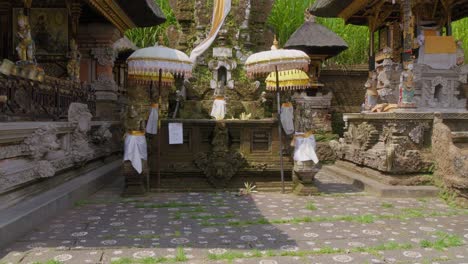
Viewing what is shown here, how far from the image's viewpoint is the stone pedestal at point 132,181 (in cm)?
807

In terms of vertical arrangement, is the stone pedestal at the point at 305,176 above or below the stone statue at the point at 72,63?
below

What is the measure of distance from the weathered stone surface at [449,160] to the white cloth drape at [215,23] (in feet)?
18.2

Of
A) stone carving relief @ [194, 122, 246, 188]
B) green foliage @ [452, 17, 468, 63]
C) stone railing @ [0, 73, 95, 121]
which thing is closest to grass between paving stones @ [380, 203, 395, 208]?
stone carving relief @ [194, 122, 246, 188]

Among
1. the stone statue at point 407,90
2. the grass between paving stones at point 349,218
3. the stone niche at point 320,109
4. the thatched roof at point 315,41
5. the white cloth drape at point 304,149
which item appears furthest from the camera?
the thatched roof at point 315,41

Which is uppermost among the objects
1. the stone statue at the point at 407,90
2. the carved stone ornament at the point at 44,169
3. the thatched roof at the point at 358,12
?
the thatched roof at the point at 358,12

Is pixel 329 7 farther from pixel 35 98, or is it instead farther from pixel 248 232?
pixel 248 232

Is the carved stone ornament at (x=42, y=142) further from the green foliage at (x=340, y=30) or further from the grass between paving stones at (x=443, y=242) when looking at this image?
the green foliage at (x=340, y=30)

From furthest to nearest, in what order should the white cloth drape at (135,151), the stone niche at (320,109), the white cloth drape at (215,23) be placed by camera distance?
the stone niche at (320,109)
the white cloth drape at (215,23)
the white cloth drape at (135,151)

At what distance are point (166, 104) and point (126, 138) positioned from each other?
2318 millimetres

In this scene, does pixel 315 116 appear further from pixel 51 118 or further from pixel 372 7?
pixel 51 118

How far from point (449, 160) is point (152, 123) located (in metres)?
5.77

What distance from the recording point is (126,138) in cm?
812

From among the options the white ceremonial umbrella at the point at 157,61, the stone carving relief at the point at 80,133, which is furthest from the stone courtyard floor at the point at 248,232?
the white ceremonial umbrella at the point at 157,61

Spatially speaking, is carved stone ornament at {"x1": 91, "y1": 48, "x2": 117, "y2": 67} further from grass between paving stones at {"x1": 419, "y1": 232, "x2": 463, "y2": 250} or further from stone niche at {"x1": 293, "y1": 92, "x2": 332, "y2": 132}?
grass between paving stones at {"x1": 419, "y1": 232, "x2": 463, "y2": 250}
